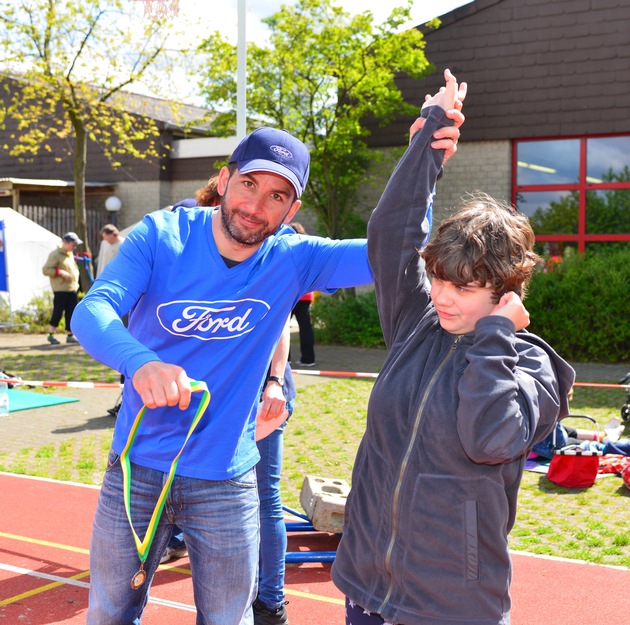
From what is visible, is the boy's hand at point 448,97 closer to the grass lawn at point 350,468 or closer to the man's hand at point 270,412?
the man's hand at point 270,412

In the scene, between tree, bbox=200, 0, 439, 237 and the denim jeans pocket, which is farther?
tree, bbox=200, 0, 439, 237

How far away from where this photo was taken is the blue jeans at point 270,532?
4.01 metres

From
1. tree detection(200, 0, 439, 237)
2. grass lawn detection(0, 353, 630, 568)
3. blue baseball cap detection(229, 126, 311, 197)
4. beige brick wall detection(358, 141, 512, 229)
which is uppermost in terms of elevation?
tree detection(200, 0, 439, 237)

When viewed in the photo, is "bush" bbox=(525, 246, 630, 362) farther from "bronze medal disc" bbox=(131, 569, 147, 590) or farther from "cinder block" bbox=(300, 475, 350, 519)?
"bronze medal disc" bbox=(131, 569, 147, 590)

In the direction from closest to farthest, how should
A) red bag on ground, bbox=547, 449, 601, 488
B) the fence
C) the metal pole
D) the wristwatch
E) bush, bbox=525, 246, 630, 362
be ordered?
the wristwatch, red bag on ground, bbox=547, 449, 601, 488, the metal pole, bush, bbox=525, 246, 630, 362, the fence

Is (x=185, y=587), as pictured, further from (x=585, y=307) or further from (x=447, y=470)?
(x=585, y=307)

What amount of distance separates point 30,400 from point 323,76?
10807 mm

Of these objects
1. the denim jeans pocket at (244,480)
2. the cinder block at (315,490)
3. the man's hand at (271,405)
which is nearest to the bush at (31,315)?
the cinder block at (315,490)

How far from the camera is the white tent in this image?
767 inches

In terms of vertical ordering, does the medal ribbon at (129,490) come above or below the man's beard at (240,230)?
below

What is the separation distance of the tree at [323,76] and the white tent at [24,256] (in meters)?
5.06

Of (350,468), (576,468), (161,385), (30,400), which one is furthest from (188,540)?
(30,400)

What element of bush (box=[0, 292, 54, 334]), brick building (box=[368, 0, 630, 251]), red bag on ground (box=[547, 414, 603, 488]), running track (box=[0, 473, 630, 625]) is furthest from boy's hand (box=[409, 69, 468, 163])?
bush (box=[0, 292, 54, 334])

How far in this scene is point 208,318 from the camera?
2.64 metres
